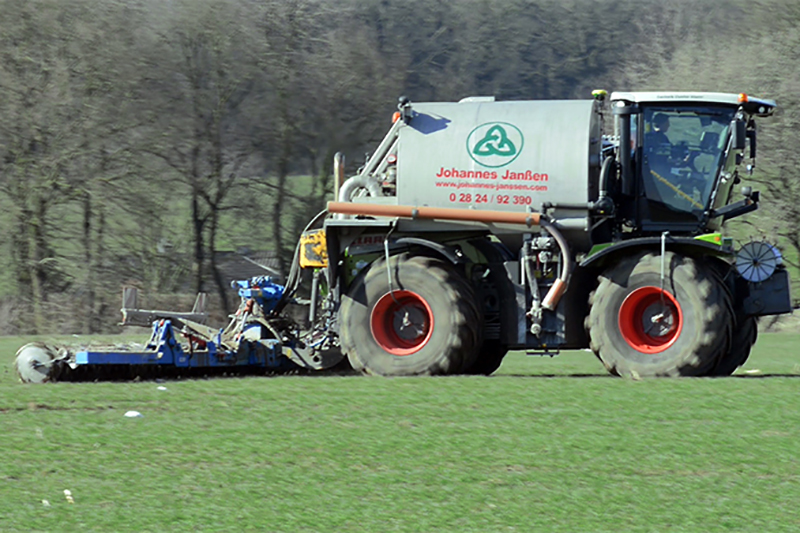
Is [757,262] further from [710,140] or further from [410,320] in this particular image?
[410,320]

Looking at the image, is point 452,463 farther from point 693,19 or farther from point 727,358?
point 693,19

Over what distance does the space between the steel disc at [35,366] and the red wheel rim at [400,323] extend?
127 inches

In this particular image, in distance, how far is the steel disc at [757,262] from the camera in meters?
11.5

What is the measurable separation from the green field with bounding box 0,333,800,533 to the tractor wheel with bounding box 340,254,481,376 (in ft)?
4.14

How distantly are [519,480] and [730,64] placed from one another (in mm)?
22858

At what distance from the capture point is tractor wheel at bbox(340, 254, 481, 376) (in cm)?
1180

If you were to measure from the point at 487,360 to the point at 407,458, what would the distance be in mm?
6268

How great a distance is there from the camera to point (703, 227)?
1233 cm

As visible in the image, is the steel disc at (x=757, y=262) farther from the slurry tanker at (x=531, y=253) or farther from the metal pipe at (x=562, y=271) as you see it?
the metal pipe at (x=562, y=271)

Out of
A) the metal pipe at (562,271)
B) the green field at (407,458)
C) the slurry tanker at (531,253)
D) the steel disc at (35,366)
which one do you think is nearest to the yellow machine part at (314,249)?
the slurry tanker at (531,253)

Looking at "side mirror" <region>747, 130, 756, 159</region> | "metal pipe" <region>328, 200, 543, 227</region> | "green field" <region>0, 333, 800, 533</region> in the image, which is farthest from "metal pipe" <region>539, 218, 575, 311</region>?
"side mirror" <region>747, 130, 756, 159</region>

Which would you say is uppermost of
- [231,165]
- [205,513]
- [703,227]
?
[231,165]

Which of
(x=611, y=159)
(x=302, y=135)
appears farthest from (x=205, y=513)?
(x=302, y=135)

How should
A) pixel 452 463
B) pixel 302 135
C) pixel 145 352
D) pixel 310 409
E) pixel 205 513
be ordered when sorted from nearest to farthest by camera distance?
pixel 205 513, pixel 452 463, pixel 310 409, pixel 145 352, pixel 302 135
